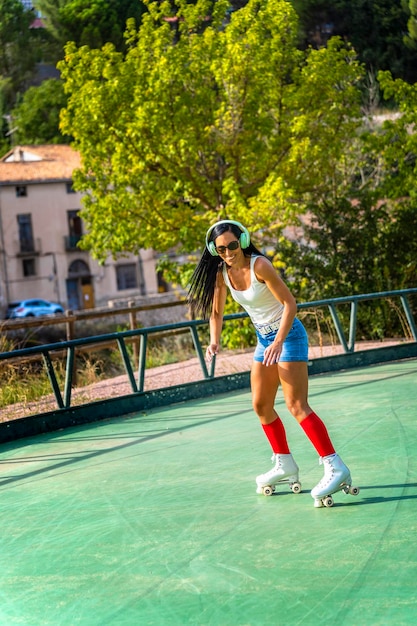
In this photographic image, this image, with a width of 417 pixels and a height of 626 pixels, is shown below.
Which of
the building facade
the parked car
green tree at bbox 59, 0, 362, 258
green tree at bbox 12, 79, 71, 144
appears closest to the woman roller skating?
green tree at bbox 59, 0, 362, 258

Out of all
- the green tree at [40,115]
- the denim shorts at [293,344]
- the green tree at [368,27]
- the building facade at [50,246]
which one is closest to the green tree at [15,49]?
the green tree at [40,115]

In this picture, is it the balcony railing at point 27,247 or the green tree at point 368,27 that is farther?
the balcony railing at point 27,247

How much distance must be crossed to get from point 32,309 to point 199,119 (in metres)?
34.3

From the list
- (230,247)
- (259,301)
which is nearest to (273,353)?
(259,301)

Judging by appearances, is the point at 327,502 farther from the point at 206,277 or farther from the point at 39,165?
the point at 39,165

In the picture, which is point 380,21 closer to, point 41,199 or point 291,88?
point 41,199

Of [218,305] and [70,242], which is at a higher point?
[70,242]

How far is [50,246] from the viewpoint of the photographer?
63.9m

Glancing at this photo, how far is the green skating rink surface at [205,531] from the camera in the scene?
4848mm

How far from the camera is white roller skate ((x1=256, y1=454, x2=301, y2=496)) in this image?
22.5ft

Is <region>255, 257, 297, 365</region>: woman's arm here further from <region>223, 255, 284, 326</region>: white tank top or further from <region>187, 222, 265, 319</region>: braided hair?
<region>187, 222, 265, 319</region>: braided hair

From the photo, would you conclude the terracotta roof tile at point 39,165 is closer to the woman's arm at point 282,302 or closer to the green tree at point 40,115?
the green tree at point 40,115

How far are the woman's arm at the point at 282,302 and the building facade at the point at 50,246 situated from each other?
5595cm

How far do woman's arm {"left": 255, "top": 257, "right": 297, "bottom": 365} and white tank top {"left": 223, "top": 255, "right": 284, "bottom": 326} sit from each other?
0.07 metres
